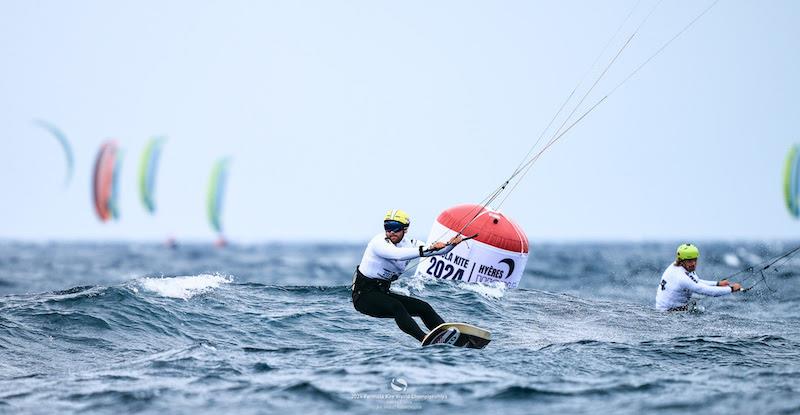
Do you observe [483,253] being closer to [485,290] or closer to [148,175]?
[485,290]

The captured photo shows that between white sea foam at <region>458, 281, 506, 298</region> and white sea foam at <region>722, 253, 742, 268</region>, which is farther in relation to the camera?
white sea foam at <region>722, 253, 742, 268</region>

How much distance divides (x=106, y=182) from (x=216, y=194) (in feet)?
35.9

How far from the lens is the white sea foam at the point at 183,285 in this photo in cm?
1451

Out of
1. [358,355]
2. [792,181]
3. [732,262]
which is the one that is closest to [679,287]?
[358,355]

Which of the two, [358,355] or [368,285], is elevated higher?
[368,285]

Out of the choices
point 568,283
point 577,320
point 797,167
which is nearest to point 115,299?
point 577,320

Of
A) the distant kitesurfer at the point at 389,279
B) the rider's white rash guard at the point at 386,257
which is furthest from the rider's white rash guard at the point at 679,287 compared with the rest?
the rider's white rash guard at the point at 386,257

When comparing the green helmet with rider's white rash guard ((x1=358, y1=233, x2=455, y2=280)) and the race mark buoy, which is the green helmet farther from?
rider's white rash guard ((x1=358, y1=233, x2=455, y2=280))

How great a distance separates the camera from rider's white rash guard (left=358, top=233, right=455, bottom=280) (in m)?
10.9

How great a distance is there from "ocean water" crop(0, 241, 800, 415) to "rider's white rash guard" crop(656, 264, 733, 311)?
26 centimetres

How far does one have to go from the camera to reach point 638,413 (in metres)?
7.76

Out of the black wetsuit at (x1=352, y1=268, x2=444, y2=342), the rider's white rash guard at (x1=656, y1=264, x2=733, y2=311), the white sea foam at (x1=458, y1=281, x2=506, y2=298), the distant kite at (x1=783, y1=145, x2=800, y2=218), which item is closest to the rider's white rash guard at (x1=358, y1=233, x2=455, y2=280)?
the black wetsuit at (x1=352, y1=268, x2=444, y2=342)

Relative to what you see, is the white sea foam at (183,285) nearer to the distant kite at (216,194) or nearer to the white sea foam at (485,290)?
the white sea foam at (485,290)

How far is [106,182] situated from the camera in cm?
5981
